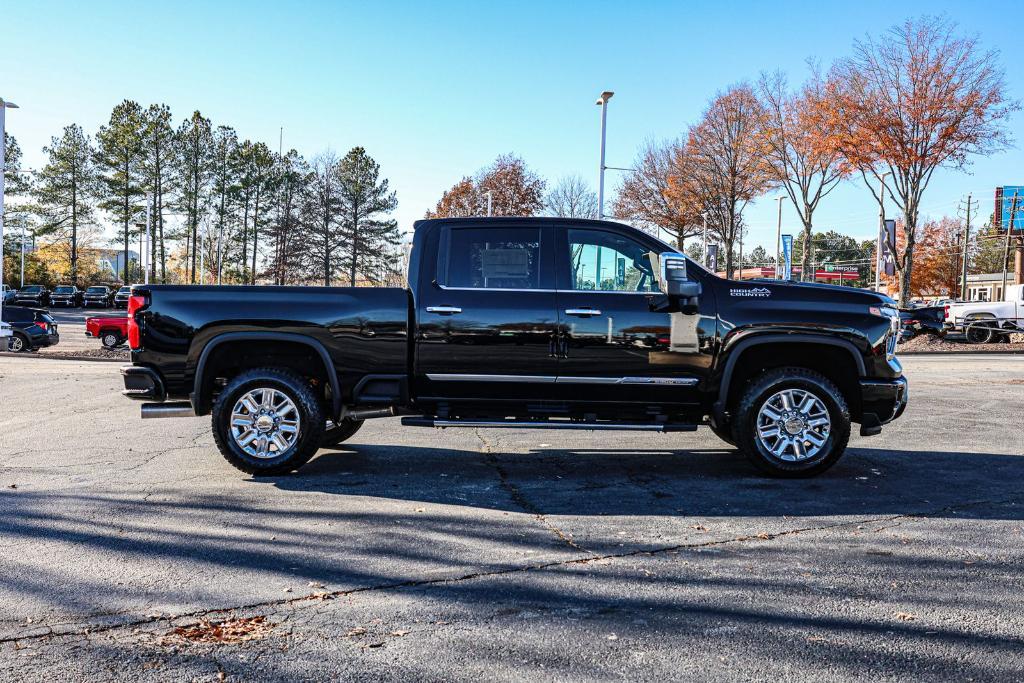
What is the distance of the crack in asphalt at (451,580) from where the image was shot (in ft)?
11.5

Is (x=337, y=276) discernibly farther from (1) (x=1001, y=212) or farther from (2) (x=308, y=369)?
(2) (x=308, y=369)

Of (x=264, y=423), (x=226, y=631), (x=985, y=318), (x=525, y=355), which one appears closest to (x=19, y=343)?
(x=264, y=423)

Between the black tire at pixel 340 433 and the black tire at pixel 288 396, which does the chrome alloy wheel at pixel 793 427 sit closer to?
the black tire at pixel 288 396

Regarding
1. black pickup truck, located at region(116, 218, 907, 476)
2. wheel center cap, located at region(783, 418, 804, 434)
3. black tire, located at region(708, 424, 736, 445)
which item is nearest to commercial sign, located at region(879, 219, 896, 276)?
black tire, located at region(708, 424, 736, 445)

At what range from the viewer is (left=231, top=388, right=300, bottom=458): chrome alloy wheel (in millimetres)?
6469

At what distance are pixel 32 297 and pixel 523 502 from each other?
197ft

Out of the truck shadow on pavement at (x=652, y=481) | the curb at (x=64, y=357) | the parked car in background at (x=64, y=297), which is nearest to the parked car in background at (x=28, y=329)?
the curb at (x=64, y=357)

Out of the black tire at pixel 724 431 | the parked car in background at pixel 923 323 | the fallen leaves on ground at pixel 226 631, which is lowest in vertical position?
the fallen leaves on ground at pixel 226 631

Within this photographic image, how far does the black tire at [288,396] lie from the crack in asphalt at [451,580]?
2627mm

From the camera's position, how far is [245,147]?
67.2 m

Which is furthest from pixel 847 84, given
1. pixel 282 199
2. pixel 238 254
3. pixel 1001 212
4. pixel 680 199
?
pixel 238 254

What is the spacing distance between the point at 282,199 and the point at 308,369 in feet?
211

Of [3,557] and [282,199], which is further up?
[282,199]

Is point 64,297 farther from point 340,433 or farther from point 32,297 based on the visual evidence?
point 340,433
